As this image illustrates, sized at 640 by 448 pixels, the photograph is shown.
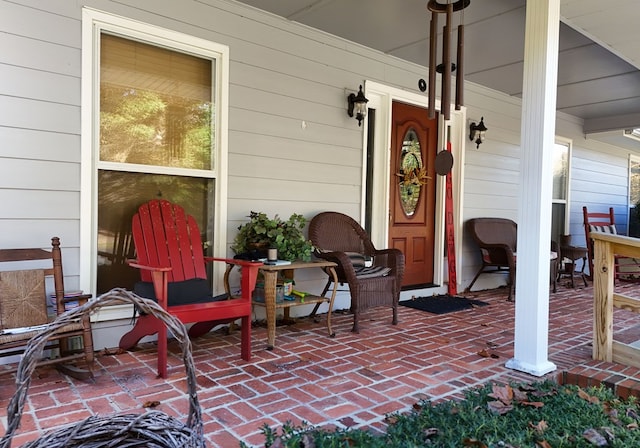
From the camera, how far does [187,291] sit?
3.00 metres

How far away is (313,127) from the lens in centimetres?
401

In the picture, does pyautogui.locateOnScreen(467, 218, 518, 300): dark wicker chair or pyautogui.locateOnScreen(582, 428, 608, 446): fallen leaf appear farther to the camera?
pyautogui.locateOnScreen(467, 218, 518, 300): dark wicker chair

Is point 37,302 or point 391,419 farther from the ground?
point 37,302

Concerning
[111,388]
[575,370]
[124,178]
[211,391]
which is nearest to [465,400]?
[575,370]

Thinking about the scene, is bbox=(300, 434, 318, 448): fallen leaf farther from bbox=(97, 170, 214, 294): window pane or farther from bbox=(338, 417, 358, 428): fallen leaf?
bbox=(97, 170, 214, 294): window pane

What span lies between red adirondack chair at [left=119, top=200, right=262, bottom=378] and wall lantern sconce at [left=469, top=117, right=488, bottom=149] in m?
3.72

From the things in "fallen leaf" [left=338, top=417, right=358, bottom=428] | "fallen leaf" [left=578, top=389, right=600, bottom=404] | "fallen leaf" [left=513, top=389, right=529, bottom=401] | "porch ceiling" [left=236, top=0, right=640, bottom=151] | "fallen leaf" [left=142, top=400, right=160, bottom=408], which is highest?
"porch ceiling" [left=236, top=0, right=640, bottom=151]

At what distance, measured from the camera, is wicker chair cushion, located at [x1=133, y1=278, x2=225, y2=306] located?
283cm

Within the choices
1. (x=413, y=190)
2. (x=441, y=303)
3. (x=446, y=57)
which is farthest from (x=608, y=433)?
(x=413, y=190)

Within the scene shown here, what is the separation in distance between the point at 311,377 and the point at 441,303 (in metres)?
2.55

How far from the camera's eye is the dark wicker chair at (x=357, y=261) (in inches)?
137

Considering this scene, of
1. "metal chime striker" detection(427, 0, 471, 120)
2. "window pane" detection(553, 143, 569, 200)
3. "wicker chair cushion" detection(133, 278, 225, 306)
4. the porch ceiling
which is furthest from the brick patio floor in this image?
"window pane" detection(553, 143, 569, 200)

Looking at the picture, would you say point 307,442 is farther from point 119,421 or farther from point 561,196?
point 561,196

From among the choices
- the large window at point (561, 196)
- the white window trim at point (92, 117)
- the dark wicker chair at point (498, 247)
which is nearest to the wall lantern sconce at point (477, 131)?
the dark wicker chair at point (498, 247)
